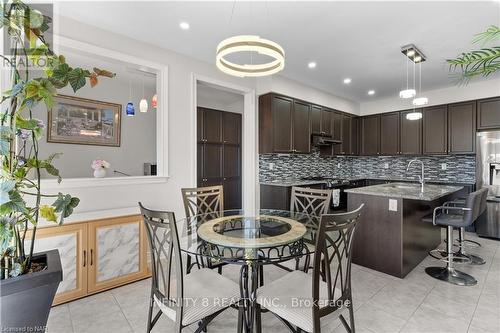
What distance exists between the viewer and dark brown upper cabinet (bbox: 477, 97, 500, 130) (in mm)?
4047

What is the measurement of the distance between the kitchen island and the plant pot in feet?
9.44

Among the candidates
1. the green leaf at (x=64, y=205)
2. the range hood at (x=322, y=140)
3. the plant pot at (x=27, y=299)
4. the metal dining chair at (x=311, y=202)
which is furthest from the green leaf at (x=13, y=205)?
the range hood at (x=322, y=140)

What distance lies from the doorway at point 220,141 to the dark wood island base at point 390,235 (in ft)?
9.31

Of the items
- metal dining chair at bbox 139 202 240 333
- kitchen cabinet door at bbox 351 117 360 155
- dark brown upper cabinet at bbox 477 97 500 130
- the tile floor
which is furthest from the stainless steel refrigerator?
metal dining chair at bbox 139 202 240 333

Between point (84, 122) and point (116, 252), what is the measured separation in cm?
277

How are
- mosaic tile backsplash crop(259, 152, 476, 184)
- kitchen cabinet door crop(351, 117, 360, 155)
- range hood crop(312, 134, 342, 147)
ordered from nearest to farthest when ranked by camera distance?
mosaic tile backsplash crop(259, 152, 476, 184)
range hood crop(312, 134, 342, 147)
kitchen cabinet door crop(351, 117, 360, 155)

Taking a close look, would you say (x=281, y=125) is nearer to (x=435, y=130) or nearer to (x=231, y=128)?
(x=231, y=128)

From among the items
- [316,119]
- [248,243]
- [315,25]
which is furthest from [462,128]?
[248,243]

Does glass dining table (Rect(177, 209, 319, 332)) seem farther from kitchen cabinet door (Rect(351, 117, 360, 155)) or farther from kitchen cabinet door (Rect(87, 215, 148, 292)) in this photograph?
kitchen cabinet door (Rect(351, 117, 360, 155))

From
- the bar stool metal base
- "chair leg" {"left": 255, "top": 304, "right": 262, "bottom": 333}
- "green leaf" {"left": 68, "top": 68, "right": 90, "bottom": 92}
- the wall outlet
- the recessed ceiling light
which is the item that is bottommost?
the bar stool metal base

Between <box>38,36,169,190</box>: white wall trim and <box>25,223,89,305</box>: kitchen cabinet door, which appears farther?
<box>38,36,169,190</box>: white wall trim

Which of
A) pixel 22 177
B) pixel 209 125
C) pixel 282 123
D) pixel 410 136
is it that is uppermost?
pixel 209 125

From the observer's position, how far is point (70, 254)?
2.13 m

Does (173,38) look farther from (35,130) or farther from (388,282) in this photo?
(388,282)
